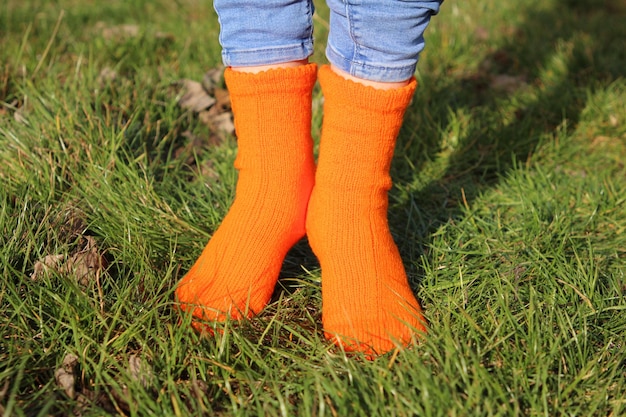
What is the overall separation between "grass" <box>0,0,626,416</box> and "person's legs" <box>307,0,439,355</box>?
0.06 meters

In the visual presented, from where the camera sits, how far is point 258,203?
45.7 inches

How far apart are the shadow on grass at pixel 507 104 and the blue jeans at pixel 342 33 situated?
18.0 inches

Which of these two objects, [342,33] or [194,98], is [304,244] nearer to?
[342,33]

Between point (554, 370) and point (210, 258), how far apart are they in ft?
1.96

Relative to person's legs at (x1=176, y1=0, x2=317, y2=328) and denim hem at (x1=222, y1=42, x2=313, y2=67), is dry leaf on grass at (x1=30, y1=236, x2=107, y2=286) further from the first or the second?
denim hem at (x1=222, y1=42, x2=313, y2=67)


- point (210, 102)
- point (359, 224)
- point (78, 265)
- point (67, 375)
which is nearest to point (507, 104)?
point (210, 102)

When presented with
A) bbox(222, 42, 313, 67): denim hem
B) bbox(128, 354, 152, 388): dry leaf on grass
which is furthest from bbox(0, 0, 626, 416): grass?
bbox(222, 42, 313, 67): denim hem

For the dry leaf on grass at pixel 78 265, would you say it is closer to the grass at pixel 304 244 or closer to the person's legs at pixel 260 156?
the grass at pixel 304 244

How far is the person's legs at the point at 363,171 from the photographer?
3.24ft

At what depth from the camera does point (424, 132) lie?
1.80 m

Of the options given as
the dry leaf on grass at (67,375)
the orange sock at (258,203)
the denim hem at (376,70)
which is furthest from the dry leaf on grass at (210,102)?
the dry leaf on grass at (67,375)

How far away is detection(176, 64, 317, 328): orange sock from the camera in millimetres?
1109

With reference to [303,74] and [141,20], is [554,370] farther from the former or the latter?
[141,20]

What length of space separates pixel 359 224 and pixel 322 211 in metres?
0.07
